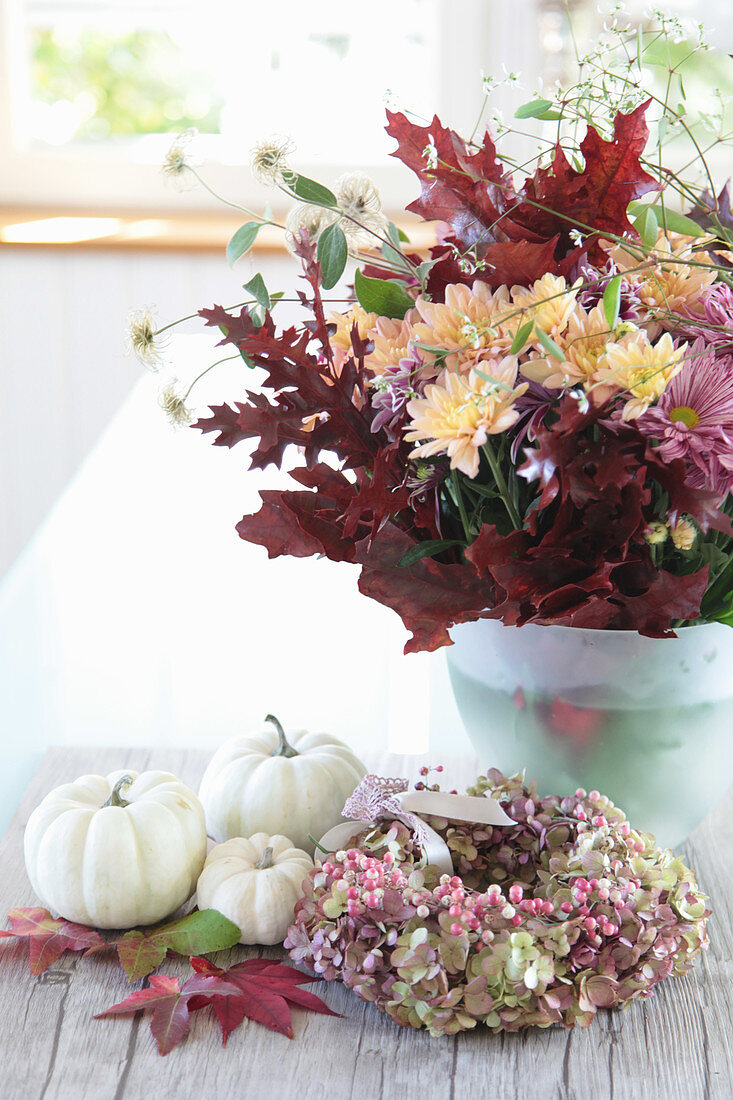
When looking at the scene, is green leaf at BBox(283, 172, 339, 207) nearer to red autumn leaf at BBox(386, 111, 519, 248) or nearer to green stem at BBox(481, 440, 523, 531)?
red autumn leaf at BBox(386, 111, 519, 248)

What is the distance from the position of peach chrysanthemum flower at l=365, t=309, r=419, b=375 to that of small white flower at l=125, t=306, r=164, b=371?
13 cm

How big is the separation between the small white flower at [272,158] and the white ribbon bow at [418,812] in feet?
1.19

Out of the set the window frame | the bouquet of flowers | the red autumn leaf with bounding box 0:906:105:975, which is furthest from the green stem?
the window frame

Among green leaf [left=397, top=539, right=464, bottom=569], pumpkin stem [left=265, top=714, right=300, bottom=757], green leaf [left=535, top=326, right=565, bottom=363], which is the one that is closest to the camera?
green leaf [left=535, top=326, right=565, bottom=363]

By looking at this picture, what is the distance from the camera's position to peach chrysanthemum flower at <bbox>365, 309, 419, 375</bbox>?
606 mm

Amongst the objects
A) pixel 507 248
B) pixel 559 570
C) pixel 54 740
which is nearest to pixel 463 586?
pixel 559 570

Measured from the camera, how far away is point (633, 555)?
59 centimetres

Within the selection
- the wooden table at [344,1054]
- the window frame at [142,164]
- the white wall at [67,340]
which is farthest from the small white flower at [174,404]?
the window frame at [142,164]

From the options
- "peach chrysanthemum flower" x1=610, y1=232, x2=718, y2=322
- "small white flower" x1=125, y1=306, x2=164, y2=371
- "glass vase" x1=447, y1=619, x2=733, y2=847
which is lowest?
"glass vase" x1=447, y1=619, x2=733, y2=847

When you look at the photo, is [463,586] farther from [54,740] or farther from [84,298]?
[84,298]

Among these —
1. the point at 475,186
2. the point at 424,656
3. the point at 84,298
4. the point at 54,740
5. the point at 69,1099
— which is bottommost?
the point at 69,1099

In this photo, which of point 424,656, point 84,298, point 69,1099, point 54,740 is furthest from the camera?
point 84,298

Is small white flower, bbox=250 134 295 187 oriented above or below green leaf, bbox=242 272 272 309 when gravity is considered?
above

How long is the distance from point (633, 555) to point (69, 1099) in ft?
1.28
